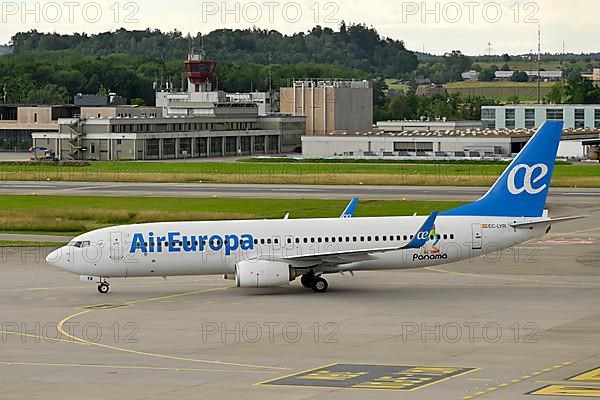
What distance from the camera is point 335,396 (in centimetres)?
3484

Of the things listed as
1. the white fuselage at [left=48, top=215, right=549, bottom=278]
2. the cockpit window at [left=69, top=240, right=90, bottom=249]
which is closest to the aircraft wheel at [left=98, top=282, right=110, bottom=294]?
the white fuselage at [left=48, top=215, right=549, bottom=278]

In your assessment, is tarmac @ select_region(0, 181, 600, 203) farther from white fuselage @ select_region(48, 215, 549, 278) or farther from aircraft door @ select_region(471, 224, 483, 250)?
white fuselage @ select_region(48, 215, 549, 278)

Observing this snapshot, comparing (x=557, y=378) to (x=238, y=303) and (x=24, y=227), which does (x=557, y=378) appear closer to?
(x=238, y=303)

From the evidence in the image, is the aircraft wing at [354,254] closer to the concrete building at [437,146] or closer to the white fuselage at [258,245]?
the white fuselage at [258,245]

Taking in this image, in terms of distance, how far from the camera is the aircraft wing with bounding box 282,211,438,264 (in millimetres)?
55094

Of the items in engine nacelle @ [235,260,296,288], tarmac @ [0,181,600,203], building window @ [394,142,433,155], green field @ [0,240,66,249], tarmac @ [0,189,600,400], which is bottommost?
tarmac @ [0,189,600,400]

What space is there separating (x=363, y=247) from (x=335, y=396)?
22369 mm

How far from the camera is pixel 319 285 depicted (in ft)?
186

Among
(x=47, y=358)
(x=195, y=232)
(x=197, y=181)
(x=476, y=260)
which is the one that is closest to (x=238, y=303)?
(x=195, y=232)

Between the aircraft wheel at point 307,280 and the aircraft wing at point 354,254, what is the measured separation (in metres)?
1.15

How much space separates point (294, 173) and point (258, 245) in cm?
9091

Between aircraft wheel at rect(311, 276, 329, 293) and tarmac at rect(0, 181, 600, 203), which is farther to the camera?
tarmac at rect(0, 181, 600, 203)

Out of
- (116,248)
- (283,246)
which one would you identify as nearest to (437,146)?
(283,246)

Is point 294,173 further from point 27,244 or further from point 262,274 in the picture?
point 262,274
